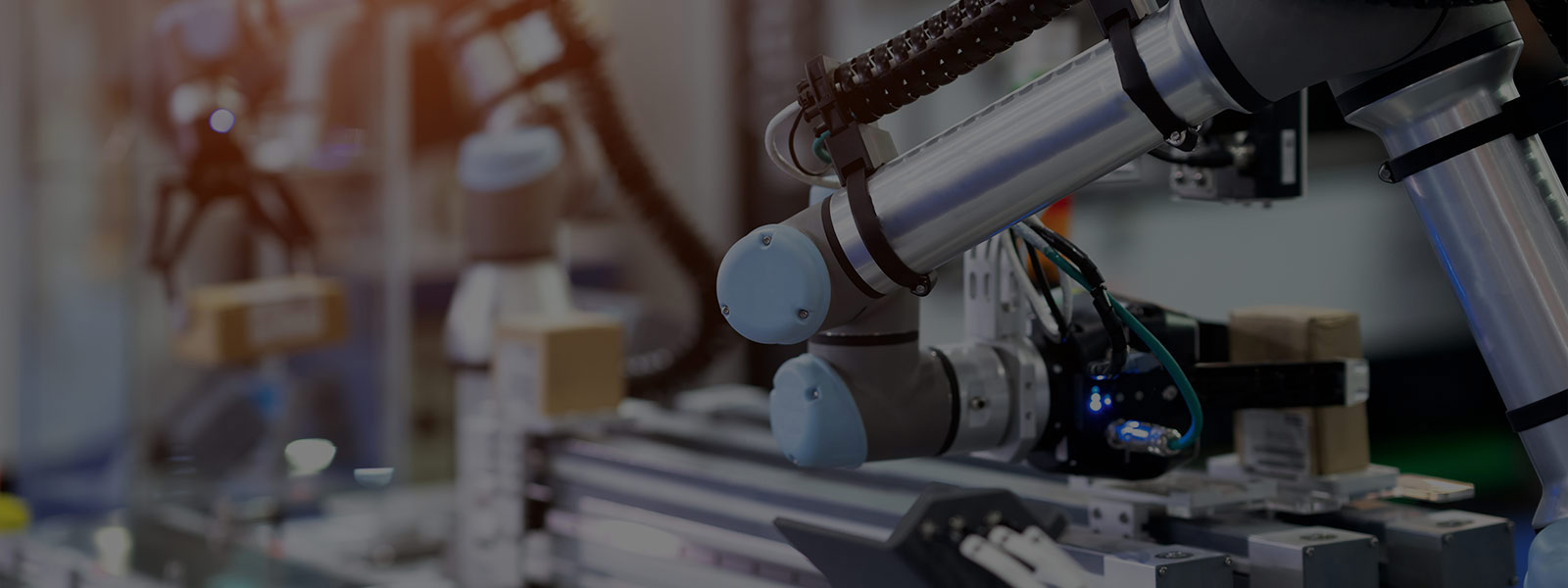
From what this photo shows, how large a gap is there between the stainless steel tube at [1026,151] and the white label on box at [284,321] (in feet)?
7.63

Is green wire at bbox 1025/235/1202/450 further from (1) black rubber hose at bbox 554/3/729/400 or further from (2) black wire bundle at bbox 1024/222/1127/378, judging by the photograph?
(1) black rubber hose at bbox 554/3/729/400

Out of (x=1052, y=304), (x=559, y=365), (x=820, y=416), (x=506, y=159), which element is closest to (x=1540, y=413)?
(x=1052, y=304)

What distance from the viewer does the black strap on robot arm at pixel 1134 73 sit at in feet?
3.26

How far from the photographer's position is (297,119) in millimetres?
3002

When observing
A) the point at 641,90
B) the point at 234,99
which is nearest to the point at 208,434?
the point at 234,99

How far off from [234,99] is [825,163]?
7.89ft

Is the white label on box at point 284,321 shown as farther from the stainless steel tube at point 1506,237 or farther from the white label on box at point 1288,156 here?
the stainless steel tube at point 1506,237

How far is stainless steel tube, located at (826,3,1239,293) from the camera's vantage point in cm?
99

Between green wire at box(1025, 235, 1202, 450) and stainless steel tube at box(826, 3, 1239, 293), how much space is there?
0.22m

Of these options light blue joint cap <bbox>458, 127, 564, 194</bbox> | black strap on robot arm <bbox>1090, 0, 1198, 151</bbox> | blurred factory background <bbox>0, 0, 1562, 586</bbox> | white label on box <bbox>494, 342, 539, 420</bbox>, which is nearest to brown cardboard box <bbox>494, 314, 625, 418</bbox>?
white label on box <bbox>494, 342, 539, 420</bbox>

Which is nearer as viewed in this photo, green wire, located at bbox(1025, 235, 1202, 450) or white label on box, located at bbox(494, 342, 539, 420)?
green wire, located at bbox(1025, 235, 1202, 450)

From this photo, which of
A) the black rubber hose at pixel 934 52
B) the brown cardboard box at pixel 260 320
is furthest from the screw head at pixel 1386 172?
the brown cardboard box at pixel 260 320

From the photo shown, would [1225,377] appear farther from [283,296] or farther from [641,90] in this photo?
[641,90]

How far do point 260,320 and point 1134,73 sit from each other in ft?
8.39
